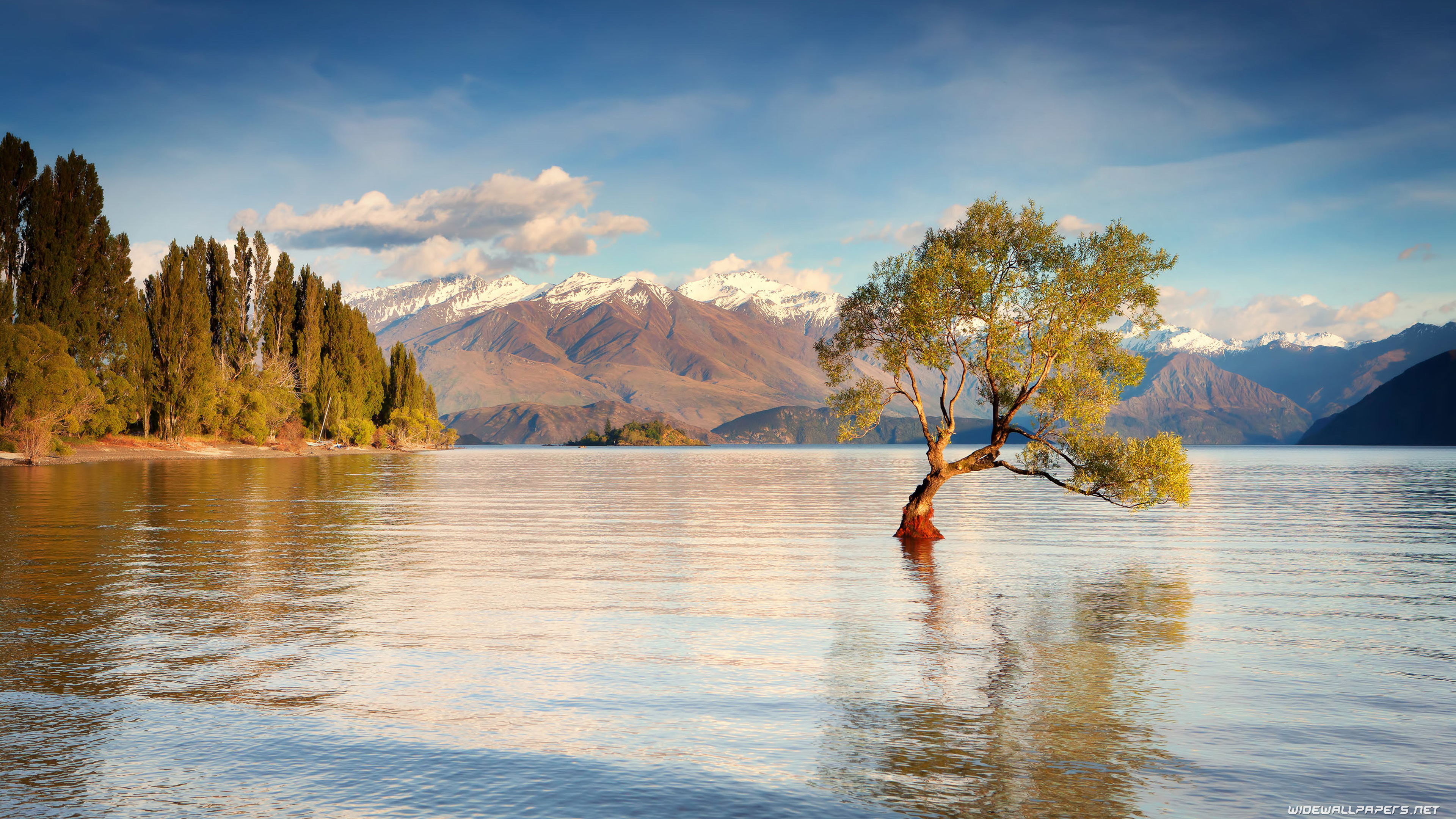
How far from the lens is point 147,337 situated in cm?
11238

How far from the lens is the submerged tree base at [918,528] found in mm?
39844

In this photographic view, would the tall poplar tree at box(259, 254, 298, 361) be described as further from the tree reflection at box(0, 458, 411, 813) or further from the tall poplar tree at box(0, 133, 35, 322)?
the tree reflection at box(0, 458, 411, 813)

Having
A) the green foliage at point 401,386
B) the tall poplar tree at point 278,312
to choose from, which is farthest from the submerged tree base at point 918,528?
the green foliage at point 401,386

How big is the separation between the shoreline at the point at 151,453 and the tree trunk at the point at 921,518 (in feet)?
299

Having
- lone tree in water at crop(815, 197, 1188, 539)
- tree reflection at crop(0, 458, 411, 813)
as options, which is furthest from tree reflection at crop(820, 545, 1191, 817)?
lone tree in water at crop(815, 197, 1188, 539)

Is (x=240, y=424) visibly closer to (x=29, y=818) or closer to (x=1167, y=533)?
(x=1167, y=533)

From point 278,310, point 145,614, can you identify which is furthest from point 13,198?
point 145,614

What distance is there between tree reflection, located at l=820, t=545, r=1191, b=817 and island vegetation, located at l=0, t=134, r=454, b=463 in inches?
3944

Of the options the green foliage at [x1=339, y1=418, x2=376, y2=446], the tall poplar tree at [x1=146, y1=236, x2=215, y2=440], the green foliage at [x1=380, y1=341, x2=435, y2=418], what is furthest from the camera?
the green foliage at [x1=380, y1=341, x2=435, y2=418]

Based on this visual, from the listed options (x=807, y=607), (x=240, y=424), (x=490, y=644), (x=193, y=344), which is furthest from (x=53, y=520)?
(x=240, y=424)

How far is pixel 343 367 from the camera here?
531 feet

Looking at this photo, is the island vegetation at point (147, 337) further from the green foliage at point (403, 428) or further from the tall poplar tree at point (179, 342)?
the green foliage at point (403, 428)

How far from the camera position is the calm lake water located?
10.6 metres

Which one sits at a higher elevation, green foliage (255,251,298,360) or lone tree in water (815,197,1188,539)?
green foliage (255,251,298,360)
